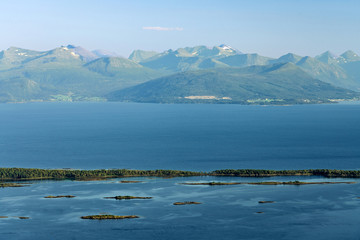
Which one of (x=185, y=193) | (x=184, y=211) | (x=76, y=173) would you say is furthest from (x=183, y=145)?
(x=184, y=211)

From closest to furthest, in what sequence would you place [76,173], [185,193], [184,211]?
1. [184,211]
2. [185,193]
3. [76,173]

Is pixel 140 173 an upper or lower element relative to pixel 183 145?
lower

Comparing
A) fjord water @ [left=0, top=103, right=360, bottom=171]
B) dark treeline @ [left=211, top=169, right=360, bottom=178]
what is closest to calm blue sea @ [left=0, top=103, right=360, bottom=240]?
fjord water @ [left=0, top=103, right=360, bottom=171]

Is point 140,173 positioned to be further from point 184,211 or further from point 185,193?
point 184,211

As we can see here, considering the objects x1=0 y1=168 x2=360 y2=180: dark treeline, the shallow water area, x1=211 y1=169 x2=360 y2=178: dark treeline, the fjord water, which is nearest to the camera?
the shallow water area

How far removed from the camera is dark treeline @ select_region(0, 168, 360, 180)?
→ 95.8 m

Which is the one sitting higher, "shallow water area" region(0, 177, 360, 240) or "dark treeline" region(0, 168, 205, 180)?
"dark treeline" region(0, 168, 205, 180)

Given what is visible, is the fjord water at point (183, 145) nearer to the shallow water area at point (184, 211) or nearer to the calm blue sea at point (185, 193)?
the calm blue sea at point (185, 193)

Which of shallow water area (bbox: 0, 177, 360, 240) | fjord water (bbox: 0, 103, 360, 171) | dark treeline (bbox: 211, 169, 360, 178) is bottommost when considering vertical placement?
shallow water area (bbox: 0, 177, 360, 240)

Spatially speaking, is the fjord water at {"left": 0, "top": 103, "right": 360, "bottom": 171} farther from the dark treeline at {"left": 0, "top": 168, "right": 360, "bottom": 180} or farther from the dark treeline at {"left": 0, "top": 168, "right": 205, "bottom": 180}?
the dark treeline at {"left": 0, "top": 168, "right": 205, "bottom": 180}

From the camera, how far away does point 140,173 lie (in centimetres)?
9794

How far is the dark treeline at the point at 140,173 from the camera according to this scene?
95750 mm

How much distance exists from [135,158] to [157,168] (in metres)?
12.2

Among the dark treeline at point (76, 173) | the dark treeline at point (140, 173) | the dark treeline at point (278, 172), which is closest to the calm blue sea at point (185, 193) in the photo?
the dark treeline at point (278, 172)
